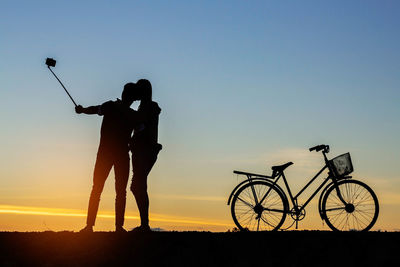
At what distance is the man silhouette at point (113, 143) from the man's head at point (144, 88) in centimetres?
12

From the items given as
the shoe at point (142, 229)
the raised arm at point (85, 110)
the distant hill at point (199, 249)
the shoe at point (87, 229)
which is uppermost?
the raised arm at point (85, 110)

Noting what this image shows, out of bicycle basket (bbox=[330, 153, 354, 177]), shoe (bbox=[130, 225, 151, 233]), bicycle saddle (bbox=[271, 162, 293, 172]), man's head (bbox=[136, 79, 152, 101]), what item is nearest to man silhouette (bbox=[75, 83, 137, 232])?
man's head (bbox=[136, 79, 152, 101])

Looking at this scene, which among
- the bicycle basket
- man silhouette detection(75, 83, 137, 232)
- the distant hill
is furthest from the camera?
the bicycle basket

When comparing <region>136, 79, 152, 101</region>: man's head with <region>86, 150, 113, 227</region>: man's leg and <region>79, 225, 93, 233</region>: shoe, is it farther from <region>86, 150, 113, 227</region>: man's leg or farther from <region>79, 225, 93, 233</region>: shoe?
<region>79, 225, 93, 233</region>: shoe

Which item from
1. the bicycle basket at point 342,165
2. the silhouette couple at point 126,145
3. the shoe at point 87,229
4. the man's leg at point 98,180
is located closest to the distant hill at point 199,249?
the shoe at point 87,229

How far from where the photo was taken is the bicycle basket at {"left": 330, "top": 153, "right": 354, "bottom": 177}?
41.1 feet

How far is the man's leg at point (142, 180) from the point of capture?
36.4 ft

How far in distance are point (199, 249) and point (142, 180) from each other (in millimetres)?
2228

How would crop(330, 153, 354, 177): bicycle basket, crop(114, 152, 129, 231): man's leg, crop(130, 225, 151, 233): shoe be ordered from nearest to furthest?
1. crop(114, 152, 129, 231): man's leg
2. crop(130, 225, 151, 233): shoe
3. crop(330, 153, 354, 177): bicycle basket

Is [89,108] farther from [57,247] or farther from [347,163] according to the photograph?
[347,163]

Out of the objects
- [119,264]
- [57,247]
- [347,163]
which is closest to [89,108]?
[57,247]

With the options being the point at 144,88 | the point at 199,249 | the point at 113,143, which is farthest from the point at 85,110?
the point at 199,249

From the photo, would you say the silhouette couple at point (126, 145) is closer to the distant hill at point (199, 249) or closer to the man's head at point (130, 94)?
the man's head at point (130, 94)

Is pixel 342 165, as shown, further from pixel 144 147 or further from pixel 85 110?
pixel 85 110
